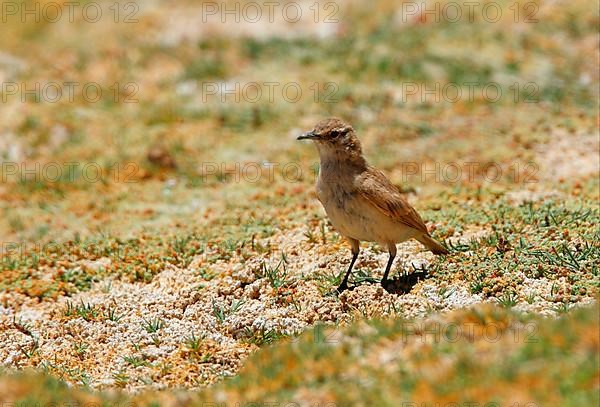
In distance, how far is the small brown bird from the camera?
A: 6.96m

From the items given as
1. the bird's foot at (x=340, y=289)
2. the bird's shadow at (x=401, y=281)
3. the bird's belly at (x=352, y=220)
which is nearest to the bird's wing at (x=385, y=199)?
the bird's belly at (x=352, y=220)

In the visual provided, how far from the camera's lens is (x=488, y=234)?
25.5ft

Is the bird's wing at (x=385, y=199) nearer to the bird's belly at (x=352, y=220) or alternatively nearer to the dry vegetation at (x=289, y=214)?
the bird's belly at (x=352, y=220)

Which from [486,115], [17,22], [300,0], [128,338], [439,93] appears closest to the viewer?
[128,338]

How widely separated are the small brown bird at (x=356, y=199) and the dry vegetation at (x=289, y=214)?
1.30ft

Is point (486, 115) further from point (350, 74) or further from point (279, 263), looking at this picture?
point (279, 263)

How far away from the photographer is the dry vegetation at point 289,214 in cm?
497

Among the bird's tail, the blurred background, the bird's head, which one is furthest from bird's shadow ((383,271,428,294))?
the blurred background

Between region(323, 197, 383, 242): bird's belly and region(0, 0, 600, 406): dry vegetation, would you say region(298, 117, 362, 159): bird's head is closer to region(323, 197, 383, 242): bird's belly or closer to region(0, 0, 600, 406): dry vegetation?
region(323, 197, 383, 242): bird's belly

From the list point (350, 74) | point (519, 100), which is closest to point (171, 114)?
point (350, 74)

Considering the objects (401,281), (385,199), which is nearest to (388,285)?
(401,281)

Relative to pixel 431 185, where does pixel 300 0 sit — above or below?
above

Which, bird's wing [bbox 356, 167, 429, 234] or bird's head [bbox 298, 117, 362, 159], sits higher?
bird's head [bbox 298, 117, 362, 159]

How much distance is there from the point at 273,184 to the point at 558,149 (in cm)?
329
